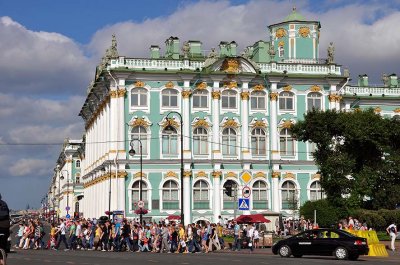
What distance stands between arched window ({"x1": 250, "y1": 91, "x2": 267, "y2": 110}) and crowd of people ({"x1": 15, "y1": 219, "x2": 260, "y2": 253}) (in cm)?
3436

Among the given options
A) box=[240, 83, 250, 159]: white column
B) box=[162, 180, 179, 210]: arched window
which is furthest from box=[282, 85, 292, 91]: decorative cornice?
box=[162, 180, 179, 210]: arched window

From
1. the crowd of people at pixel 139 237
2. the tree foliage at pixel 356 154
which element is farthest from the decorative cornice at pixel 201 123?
the crowd of people at pixel 139 237

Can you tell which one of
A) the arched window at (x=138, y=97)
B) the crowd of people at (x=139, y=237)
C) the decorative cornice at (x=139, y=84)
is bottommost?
the crowd of people at (x=139, y=237)

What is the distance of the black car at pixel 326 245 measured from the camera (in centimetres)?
4168

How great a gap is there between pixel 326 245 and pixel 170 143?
1739 inches

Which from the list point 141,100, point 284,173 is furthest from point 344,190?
point 141,100

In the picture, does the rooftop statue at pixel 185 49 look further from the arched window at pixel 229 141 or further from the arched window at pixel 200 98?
the arched window at pixel 229 141

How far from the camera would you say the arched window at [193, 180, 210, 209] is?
8576 cm

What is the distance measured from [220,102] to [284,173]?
10015mm

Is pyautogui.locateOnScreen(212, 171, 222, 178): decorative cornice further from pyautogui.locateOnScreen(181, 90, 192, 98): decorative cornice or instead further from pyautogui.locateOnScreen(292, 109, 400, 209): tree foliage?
pyautogui.locateOnScreen(292, 109, 400, 209): tree foliage

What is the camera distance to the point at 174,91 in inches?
3391

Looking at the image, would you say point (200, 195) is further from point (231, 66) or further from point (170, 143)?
point (231, 66)

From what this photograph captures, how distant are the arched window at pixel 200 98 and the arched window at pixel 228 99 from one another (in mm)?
1824

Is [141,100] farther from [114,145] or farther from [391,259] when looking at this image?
[391,259]
